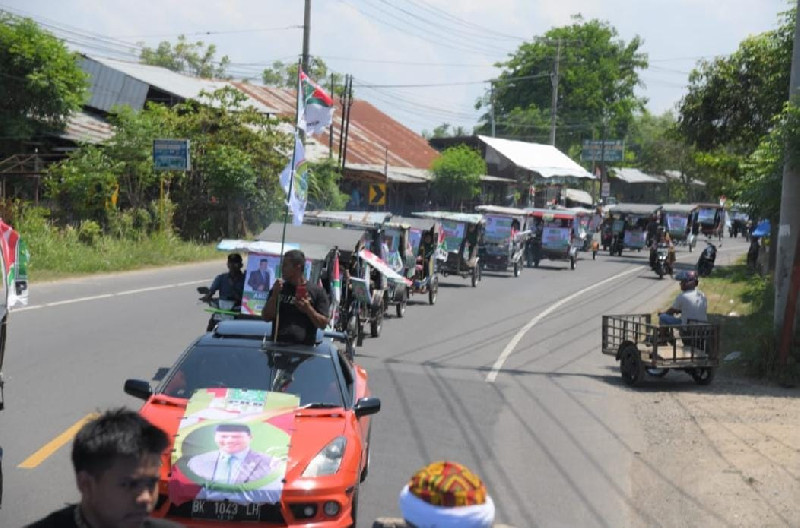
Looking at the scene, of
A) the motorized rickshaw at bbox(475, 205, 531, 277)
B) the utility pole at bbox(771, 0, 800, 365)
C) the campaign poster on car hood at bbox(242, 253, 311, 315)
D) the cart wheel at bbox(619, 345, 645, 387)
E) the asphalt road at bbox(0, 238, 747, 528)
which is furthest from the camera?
the motorized rickshaw at bbox(475, 205, 531, 277)

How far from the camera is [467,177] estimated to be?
61.2 metres

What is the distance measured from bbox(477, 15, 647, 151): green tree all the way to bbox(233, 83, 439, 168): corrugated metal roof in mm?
23455

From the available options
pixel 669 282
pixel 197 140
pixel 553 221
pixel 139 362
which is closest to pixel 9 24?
pixel 197 140

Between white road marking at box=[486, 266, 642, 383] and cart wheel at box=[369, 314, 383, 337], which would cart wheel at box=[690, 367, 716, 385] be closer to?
white road marking at box=[486, 266, 642, 383]

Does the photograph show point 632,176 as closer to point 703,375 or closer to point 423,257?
point 423,257

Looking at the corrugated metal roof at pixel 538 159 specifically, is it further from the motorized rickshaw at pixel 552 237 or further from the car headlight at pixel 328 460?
the car headlight at pixel 328 460

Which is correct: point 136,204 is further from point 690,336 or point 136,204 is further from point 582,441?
point 582,441

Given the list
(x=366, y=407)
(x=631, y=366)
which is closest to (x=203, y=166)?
(x=631, y=366)

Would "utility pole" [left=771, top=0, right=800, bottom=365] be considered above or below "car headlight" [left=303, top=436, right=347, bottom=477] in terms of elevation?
above

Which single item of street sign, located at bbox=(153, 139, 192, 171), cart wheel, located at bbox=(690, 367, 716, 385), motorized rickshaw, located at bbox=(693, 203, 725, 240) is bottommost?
cart wheel, located at bbox=(690, 367, 716, 385)

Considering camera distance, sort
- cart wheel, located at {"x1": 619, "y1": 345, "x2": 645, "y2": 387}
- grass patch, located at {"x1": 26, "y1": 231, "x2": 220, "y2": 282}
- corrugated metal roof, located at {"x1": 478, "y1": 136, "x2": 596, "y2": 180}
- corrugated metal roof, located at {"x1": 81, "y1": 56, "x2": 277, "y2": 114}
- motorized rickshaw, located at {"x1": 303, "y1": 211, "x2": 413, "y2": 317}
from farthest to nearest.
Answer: corrugated metal roof, located at {"x1": 478, "y1": 136, "x2": 596, "y2": 180}, corrugated metal roof, located at {"x1": 81, "y1": 56, "x2": 277, "y2": 114}, grass patch, located at {"x1": 26, "y1": 231, "x2": 220, "y2": 282}, motorized rickshaw, located at {"x1": 303, "y1": 211, "x2": 413, "y2": 317}, cart wheel, located at {"x1": 619, "y1": 345, "x2": 645, "y2": 387}

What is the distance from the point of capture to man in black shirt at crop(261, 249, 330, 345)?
10.2 m

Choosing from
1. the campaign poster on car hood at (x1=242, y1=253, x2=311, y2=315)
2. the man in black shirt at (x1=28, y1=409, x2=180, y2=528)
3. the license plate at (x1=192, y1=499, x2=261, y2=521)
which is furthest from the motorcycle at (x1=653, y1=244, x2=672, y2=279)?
the man in black shirt at (x1=28, y1=409, x2=180, y2=528)

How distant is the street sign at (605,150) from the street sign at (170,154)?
58785 millimetres
